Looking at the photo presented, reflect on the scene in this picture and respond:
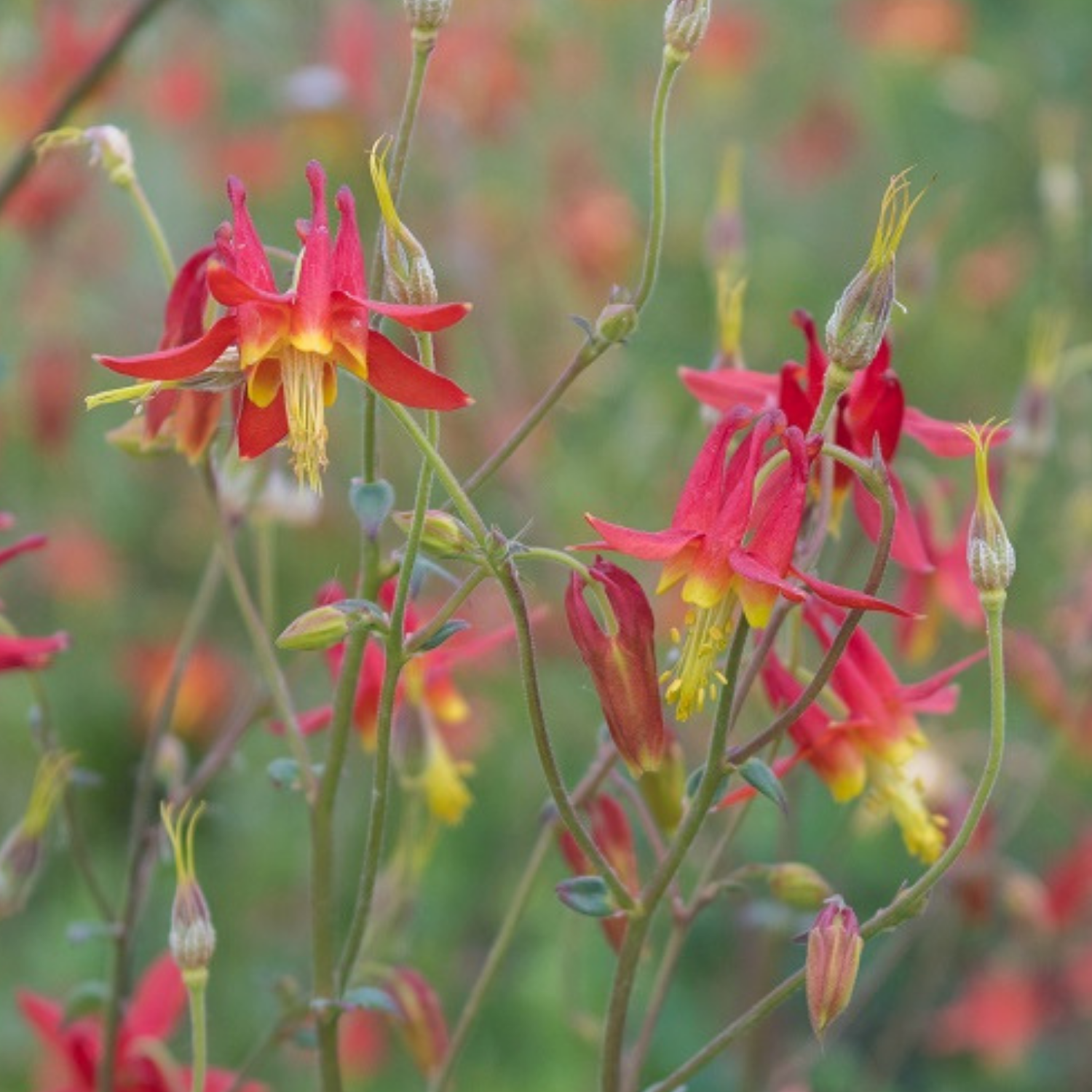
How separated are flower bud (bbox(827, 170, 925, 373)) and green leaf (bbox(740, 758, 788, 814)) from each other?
0.51ft

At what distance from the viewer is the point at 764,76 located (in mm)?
A: 3639

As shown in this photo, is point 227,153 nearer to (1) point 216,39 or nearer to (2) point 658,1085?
(1) point 216,39

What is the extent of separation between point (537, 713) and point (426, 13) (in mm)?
303

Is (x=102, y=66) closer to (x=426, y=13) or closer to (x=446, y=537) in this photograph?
(x=426, y=13)

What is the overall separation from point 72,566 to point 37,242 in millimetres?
405

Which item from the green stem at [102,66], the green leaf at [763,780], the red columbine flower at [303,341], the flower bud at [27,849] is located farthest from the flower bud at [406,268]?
the green stem at [102,66]

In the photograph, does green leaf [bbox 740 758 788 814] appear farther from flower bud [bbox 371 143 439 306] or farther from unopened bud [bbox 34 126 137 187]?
unopened bud [bbox 34 126 137 187]

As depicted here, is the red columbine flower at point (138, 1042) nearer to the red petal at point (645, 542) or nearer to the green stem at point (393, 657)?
the green stem at point (393, 657)

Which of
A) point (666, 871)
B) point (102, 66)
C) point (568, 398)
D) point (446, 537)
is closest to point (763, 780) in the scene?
point (666, 871)

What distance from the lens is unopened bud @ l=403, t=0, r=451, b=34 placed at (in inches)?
34.5

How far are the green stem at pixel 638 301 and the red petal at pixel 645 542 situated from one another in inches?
2.4

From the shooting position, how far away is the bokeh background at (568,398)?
199cm

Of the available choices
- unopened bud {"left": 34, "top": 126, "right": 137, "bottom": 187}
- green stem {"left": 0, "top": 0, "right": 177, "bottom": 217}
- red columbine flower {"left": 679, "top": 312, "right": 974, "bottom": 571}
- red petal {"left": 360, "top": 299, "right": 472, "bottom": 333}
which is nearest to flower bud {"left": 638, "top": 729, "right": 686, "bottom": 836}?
red columbine flower {"left": 679, "top": 312, "right": 974, "bottom": 571}

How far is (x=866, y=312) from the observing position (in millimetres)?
801
